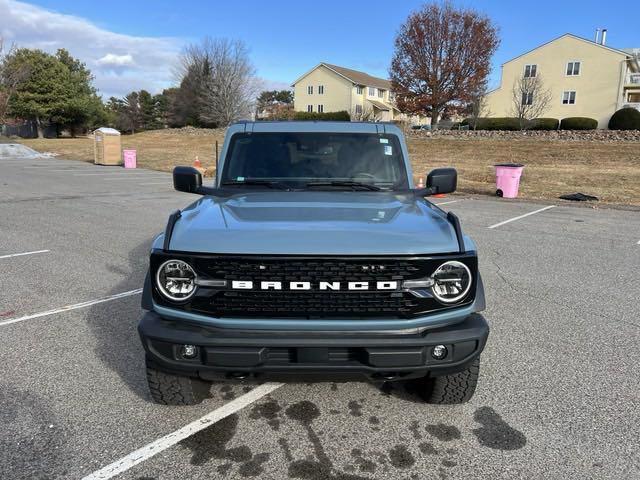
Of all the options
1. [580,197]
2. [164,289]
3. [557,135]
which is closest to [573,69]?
[557,135]

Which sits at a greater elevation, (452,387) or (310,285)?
(310,285)

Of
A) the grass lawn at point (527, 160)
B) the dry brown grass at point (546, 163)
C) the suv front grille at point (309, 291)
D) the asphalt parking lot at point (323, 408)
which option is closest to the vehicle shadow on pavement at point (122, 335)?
the asphalt parking lot at point (323, 408)

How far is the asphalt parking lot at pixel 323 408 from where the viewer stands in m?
2.54

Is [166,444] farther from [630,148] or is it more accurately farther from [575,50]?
[575,50]

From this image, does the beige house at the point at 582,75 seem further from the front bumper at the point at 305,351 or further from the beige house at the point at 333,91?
the front bumper at the point at 305,351

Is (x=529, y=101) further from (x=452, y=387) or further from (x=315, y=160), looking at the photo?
(x=452, y=387)

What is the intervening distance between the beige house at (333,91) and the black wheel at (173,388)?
61.2 metres

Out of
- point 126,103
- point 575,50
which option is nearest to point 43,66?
point 126,103

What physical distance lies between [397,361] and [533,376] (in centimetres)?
162

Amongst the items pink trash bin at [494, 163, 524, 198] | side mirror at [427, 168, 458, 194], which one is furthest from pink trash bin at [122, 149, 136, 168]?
side mirror at [427, 168, 458, 194]

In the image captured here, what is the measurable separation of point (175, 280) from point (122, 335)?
6.29 ft

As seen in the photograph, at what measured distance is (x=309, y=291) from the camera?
245cm

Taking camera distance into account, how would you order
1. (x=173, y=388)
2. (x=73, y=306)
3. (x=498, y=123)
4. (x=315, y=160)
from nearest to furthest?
(x=173, y=388)
(x=315, y=160)
(x=73, y=306)
(x=498, y=123)

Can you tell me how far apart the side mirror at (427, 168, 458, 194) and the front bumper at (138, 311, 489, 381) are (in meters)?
1.54
